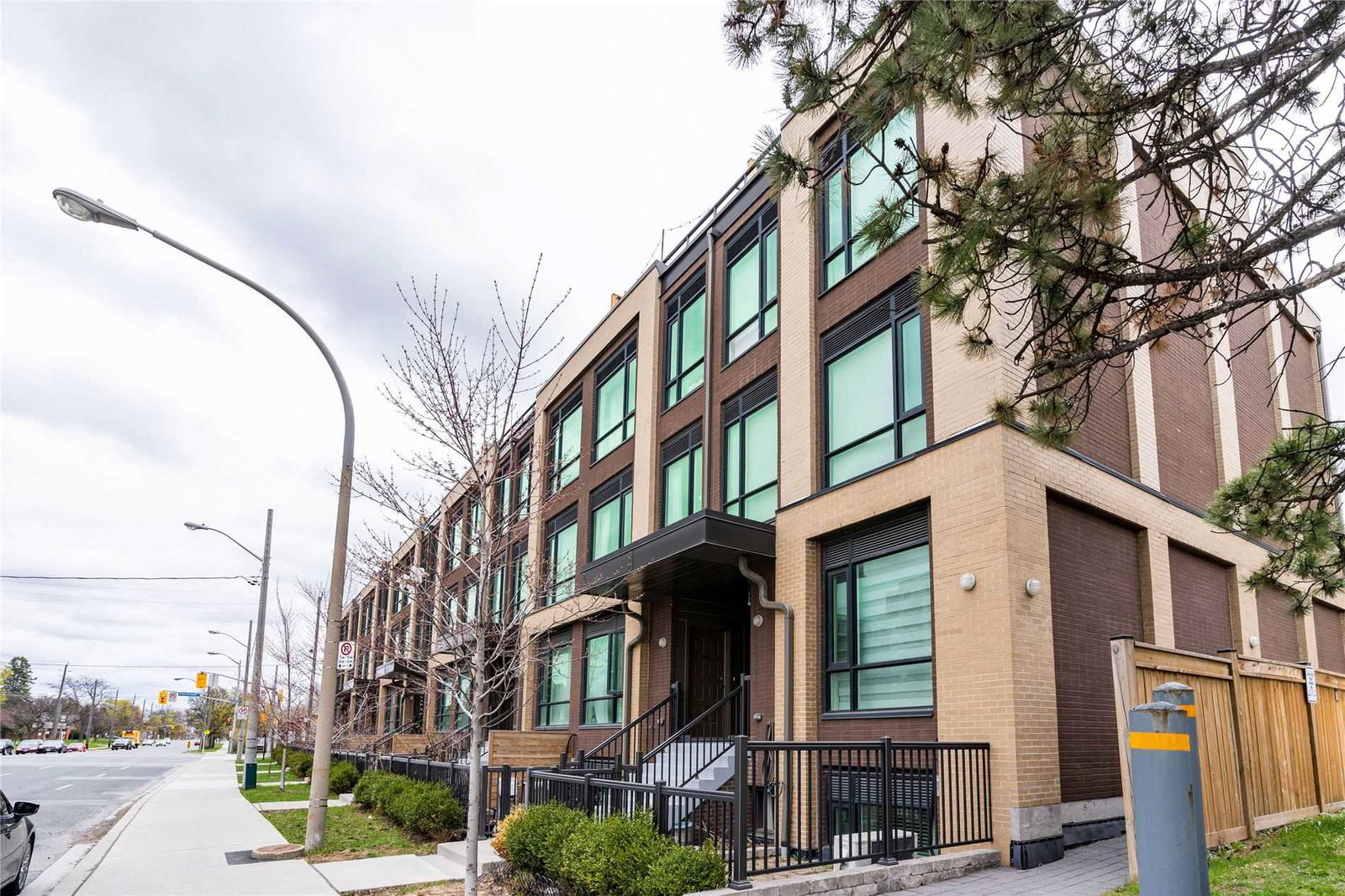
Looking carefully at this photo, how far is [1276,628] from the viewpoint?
16.4 m

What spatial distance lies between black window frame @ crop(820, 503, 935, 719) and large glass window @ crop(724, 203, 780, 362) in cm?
434

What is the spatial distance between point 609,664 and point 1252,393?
13575 millimetres

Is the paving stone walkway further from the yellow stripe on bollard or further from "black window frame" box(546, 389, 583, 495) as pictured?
"black window frame" box(546, 389, 583, 495)

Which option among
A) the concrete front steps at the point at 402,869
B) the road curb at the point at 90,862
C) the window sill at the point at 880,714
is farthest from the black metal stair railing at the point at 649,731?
the road curb at the point at 90,862

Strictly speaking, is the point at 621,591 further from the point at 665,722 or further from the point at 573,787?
the point at 573,787

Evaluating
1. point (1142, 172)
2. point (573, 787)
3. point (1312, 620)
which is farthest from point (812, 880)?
point (1312, 620)

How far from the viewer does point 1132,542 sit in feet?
41.0

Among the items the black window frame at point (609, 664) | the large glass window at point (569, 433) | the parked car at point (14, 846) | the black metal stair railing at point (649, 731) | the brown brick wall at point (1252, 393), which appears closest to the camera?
the parked car at point (14, 846)

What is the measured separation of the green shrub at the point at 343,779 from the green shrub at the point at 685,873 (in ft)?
56.4

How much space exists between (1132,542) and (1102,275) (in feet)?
24.5

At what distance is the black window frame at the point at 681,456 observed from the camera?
1748cm

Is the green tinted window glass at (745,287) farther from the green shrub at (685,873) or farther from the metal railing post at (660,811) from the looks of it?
the green shrub at (685,873)

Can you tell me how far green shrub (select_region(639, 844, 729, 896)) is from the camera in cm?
727

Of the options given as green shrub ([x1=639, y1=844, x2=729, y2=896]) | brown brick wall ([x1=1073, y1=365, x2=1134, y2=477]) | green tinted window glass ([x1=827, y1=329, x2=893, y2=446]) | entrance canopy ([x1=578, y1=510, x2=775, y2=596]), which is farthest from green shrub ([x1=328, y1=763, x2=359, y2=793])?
brown brick wall ([x1=1073, y1=365, x2=1134, y2=477])
